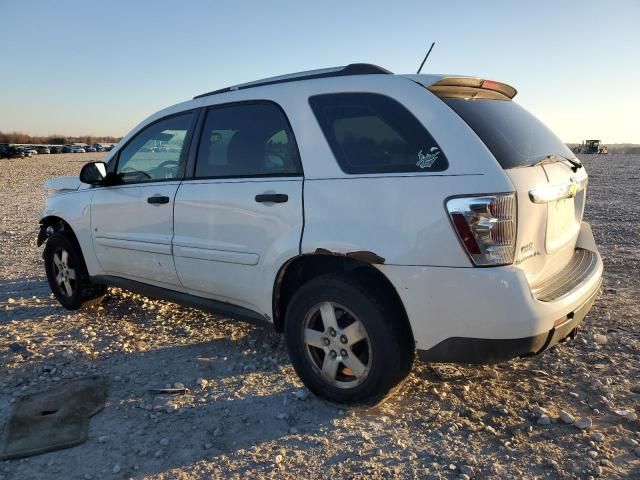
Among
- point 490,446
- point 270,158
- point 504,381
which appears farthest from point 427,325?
point 270,158

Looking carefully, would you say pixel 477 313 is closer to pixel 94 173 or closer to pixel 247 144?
pixel 247 144

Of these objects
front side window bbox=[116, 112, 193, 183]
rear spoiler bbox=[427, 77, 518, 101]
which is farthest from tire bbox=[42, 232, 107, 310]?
rear spoiler bbox=[427, 77, 518, 101]

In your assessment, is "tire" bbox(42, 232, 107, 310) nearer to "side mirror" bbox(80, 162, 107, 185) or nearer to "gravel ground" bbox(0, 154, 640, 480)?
"gravel ground" bbox(0, 154, 640, 480)

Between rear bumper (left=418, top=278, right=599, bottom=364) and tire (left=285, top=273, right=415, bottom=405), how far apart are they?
7.5 inches

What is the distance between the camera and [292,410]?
122 inches

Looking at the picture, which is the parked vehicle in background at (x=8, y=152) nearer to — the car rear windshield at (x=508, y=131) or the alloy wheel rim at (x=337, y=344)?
the alloy wheel rim at (x=337, y=344)

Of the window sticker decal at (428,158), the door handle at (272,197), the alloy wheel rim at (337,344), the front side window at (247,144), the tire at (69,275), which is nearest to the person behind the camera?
the window sticker decal at (428,158)

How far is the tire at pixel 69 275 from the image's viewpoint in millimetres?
4867

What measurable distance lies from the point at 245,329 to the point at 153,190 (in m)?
1.37

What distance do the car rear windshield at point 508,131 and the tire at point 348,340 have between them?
0.98 metres

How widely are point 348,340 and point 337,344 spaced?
3.5 inches

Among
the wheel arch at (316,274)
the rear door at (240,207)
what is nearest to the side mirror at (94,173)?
the rear door at (240,207)

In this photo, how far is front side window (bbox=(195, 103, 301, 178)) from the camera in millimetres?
3301

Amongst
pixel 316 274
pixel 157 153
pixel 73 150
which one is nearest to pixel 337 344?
pixel 316 274
